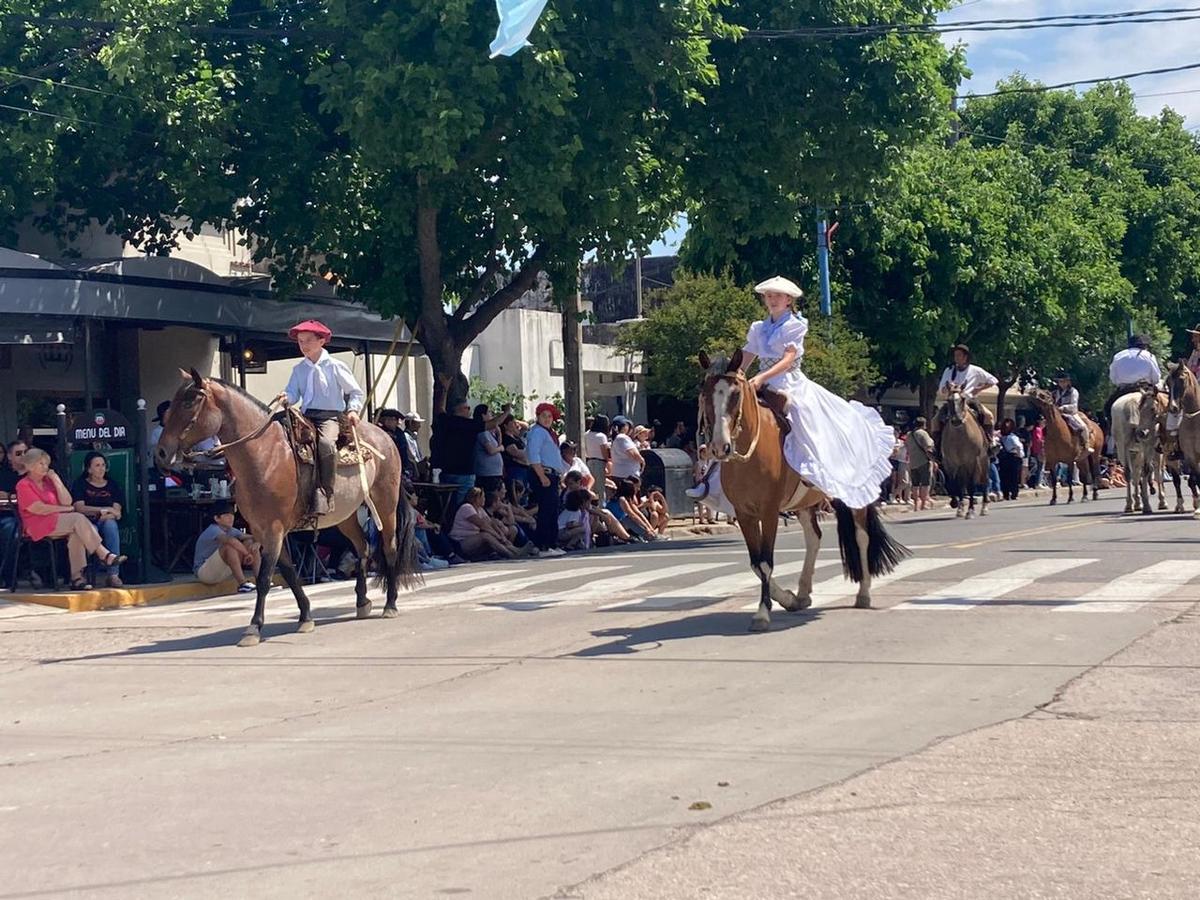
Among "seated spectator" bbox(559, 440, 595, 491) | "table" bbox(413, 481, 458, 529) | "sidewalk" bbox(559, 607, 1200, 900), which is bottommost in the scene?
"sidewalk" bbox(559, 607, 1200, 900)

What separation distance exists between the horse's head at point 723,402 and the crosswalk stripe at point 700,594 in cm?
240

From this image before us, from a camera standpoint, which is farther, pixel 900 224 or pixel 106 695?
pixel 900 224

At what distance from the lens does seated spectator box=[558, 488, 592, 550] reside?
23094 mm

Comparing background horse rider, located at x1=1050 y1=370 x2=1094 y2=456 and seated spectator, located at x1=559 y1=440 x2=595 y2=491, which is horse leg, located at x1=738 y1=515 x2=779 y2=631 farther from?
background horse rider, located at x1=1050 y1=370 x2=1094 y2=456

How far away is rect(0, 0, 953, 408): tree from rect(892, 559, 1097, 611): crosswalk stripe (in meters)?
8.53

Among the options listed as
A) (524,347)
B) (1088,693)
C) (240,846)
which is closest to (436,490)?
(1088,693)

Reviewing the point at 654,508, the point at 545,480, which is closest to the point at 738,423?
the point at 545,480

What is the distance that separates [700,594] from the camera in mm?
14211

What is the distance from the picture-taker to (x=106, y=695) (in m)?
10.5

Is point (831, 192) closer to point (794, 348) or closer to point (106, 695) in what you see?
point (794, 348)

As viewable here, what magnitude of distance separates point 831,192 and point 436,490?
27.3 ft

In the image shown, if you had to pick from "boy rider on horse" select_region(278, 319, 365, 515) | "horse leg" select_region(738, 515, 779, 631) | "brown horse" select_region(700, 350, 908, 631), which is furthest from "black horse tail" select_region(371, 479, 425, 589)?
"horse leg" select_region(738, 515, 779, 631)

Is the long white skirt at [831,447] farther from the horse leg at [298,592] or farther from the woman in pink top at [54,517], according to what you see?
the woman in pink top at [54,517]

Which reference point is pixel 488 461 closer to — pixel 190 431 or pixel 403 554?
pixel 403 554
